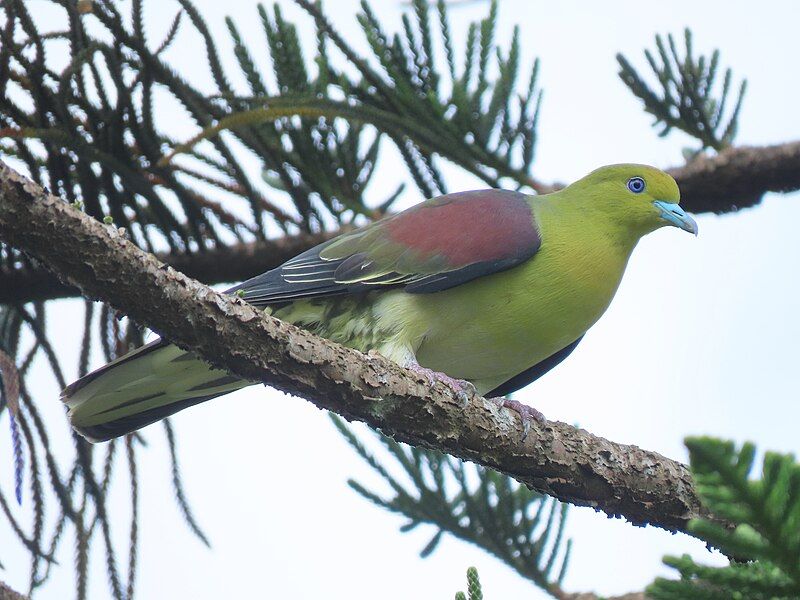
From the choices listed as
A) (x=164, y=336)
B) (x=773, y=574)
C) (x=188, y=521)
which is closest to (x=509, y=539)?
(x=188, y=521)

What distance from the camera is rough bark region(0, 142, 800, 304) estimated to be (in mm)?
3432

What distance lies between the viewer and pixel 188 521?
12.5ft

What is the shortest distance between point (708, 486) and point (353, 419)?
1.74 meters

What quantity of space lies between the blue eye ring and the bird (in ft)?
0.47

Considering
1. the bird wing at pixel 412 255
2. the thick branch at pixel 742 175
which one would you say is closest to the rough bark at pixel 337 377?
the bird wing at pixel 412 255

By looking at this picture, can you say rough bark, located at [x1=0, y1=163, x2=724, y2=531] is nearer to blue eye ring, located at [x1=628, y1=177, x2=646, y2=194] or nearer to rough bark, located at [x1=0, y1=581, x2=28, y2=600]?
rough bark, located at [x1=0, y1=581, x2=28, y2=600]

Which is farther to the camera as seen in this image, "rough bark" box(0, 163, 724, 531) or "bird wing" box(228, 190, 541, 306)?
"bird wing" box(228, 190, 541, 306)

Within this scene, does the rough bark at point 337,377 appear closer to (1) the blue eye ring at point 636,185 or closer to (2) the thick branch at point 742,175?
(2) the thick branch at point 742,175

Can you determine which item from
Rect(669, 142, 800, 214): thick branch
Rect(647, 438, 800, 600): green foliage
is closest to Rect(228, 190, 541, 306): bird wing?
Rect(669, 142, 800, 214): thick branch

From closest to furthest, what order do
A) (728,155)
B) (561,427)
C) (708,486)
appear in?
(708,486) → (561,427) → (728,155)

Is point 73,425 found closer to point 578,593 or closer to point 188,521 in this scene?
point 188,521

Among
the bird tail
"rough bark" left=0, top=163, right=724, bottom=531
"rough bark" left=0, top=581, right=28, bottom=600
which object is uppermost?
the bird tail

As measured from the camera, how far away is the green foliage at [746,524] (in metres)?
0.94

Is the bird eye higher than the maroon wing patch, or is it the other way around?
the bird eye
